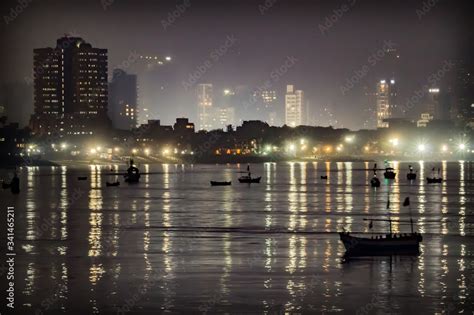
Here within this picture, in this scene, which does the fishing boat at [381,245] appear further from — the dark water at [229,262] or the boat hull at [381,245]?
the dark water at [229,262]

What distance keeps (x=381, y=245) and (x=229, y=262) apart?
10.7 m

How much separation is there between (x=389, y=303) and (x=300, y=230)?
33068mm

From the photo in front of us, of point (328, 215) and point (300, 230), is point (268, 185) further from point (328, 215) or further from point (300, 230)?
point (300, 230)

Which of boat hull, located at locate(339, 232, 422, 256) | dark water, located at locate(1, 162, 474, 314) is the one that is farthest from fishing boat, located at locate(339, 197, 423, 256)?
dark water, located at locate(1, 162, 474, 314)

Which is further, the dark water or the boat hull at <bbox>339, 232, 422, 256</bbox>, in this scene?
the boat hull at <bbox>339, 232, 422, 256</bbox>

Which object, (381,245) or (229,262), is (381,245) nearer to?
(381,245)

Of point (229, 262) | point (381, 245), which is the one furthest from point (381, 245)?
point (229, 262)

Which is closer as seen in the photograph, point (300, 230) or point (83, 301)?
point (83, 301)

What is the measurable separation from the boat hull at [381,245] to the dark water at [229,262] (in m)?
1.21

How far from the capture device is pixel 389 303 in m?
46.9

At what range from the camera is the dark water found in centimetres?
4700

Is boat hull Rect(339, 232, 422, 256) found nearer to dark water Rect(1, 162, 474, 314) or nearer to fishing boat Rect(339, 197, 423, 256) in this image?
fishing boat Rect(339, 197, 423, 256)

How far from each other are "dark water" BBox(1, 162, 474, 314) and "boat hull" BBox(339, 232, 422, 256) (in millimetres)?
1214

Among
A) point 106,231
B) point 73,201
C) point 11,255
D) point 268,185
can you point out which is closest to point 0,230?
point 106,231
